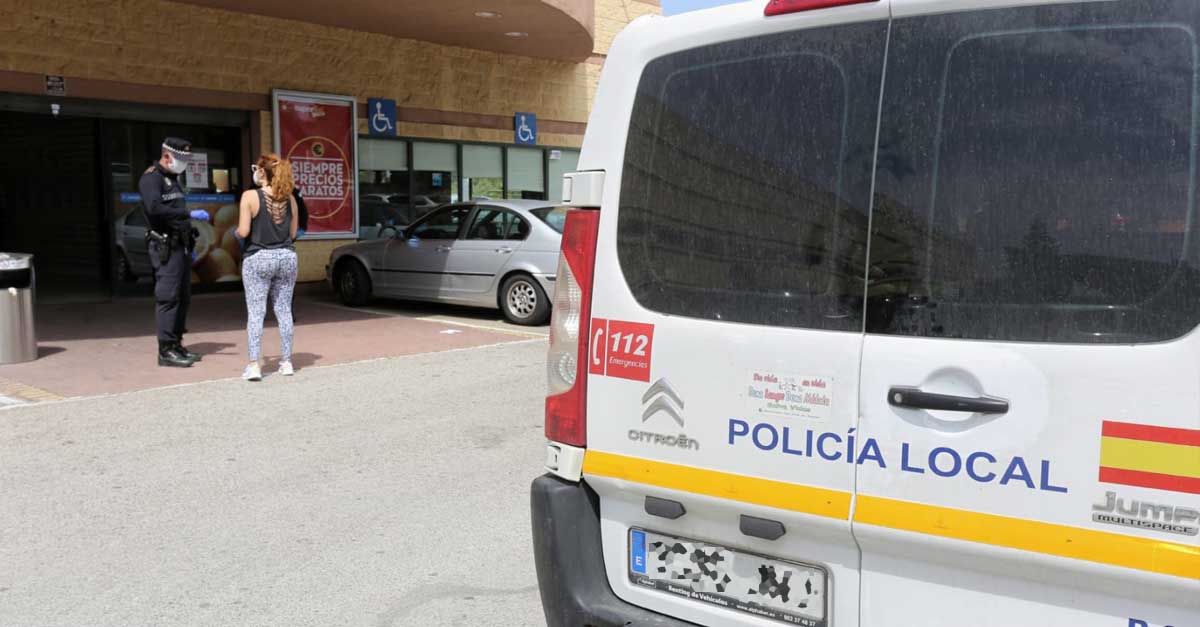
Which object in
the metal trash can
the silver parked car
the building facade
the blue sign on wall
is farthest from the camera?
the blue sign on wall

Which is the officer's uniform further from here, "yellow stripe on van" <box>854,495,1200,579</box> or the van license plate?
"yellow stripe on van" <box>854,495,1200,579</box>

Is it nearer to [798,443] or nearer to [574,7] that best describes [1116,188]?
[798,443]

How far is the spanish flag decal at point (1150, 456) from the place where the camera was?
2021 mm

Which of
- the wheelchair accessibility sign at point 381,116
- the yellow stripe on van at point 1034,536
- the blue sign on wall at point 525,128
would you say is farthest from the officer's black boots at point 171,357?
the blue sign on wall at point 525,128

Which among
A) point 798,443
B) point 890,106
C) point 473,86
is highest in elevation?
point 473,86

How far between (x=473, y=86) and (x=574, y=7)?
12.9ft

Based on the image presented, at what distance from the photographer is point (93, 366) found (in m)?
9.23

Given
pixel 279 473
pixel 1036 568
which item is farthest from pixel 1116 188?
pixel 279 473

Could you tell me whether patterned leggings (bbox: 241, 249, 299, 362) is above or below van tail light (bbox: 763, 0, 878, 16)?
below

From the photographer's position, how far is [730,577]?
2.70m

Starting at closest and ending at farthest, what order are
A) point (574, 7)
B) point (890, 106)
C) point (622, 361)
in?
point (890, 106) → point (622, 361) → point (574, 7)

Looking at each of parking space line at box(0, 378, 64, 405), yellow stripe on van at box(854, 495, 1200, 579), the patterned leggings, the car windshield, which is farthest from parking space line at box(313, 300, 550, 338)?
yellow stripe on van at box(854, 495, 1200, 579)

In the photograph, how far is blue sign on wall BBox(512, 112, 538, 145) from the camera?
18812 mm

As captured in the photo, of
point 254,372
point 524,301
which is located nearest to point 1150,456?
point 254,372
